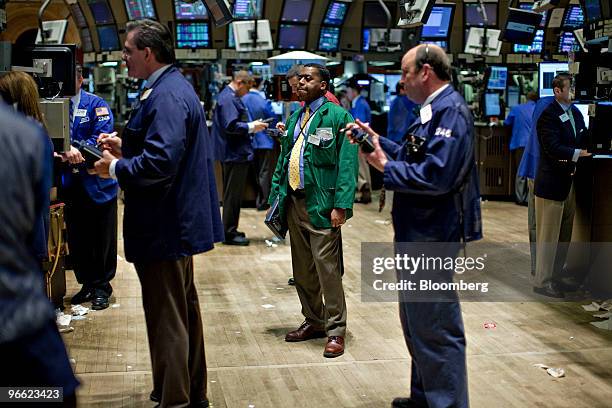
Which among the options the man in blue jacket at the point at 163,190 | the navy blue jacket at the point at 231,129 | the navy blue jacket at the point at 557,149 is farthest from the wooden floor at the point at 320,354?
the navy blue jacket at the point at 231,129

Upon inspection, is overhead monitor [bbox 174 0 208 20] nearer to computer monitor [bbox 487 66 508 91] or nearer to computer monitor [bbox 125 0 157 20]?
computer monitor [bbox 125 0 157 20]

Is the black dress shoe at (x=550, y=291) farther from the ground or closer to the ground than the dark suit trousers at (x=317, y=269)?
closer to the ground

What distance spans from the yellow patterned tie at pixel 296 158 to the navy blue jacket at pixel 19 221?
115 inches

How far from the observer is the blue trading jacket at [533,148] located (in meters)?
6.29

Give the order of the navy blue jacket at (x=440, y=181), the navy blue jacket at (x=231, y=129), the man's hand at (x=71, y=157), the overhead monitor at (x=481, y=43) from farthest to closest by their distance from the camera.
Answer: the overhead monitor at (x=481, y=43)
the navy blue jacket at (x=231, y=129)
the man's hand at (x=71, y=157)
the navy blue jacket at (x=440, y=181)

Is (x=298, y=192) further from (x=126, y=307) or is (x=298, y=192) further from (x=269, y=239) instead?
(x=269, y=239)

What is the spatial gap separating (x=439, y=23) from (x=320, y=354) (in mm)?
10025

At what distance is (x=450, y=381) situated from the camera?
11.3ft

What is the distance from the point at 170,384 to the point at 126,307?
2447 millimetres

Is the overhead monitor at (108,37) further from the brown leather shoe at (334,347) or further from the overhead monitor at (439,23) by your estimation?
the brown leather shoe at (334,347)

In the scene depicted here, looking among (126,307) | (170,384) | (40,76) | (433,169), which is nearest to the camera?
(433,169)

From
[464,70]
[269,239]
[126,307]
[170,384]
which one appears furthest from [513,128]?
[170,384]

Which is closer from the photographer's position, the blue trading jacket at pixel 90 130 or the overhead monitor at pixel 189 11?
the blue trading jacket at pixel 90 130

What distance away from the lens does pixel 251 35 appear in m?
11.7
